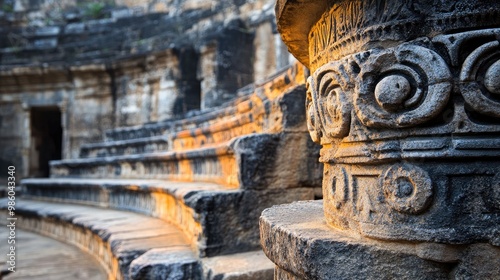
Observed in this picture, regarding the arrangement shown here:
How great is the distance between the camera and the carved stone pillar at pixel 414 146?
1.17m

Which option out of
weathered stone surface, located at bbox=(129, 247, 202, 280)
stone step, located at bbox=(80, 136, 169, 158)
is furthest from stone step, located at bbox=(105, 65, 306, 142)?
stone step, located at bbox=(80, 136, 169, 158)

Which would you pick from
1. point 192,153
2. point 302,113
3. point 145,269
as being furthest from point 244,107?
point 145,269

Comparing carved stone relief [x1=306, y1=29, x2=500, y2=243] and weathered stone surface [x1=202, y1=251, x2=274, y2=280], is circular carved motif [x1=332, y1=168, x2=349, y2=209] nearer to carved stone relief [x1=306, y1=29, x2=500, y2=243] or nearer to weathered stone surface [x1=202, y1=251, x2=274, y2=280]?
carved stone relief [x1=306, y1=29, x2=500, y2=243]

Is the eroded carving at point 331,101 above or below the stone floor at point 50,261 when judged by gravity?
above

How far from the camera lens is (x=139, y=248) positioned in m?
2.64

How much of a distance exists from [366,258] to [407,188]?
259 mm

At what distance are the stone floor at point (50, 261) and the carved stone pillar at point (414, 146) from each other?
255 centimetres

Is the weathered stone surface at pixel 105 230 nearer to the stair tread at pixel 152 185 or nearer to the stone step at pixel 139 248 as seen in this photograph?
the stone step at pixel 139 248

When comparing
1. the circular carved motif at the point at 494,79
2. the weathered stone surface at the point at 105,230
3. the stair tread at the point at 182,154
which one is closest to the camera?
the circular carved motif at the point at 494,79

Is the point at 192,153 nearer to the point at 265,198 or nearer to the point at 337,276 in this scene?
the point at 265,198

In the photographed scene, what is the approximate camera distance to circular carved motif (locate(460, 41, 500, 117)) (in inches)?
45.6

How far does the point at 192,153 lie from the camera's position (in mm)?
3967

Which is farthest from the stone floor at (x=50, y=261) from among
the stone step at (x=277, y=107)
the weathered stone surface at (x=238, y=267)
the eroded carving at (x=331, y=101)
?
the eroded carving at (x=331, y=101)

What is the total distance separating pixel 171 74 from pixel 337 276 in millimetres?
7697
